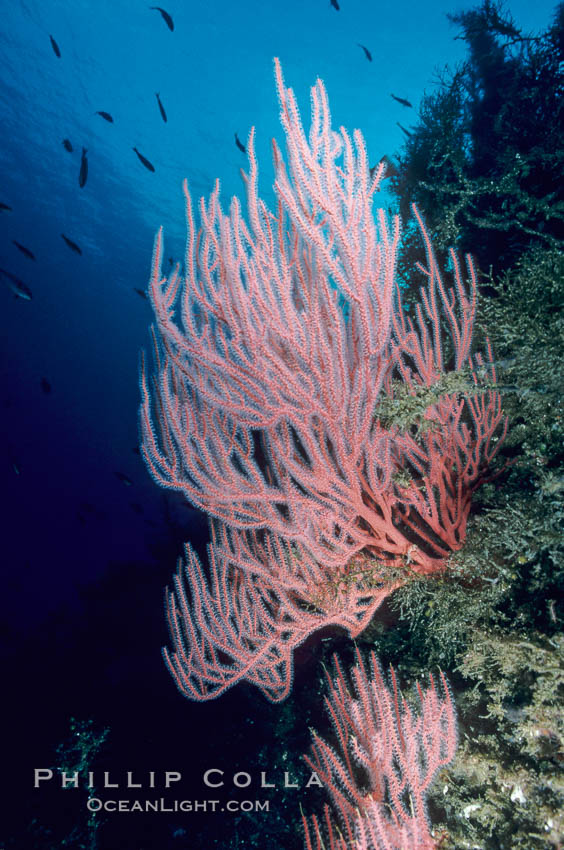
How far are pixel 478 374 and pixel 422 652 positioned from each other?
7.11 ft

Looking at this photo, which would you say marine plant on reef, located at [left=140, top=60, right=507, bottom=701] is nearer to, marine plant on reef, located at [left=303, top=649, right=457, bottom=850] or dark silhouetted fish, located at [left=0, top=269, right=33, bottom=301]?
A: marine plant on reef, located at [left=303, top=649, right=457, bottom=850]

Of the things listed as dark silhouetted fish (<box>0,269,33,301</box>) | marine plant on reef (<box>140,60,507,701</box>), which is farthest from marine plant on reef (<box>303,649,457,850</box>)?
dark silhouetted fish (<box>0,269,33,301</box>)

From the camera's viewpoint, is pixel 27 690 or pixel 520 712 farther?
pixel 27 690

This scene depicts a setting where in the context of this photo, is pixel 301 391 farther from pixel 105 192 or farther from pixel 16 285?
pixel 105 192

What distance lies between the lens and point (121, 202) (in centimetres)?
2977

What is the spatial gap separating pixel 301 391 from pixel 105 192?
34852 millimetres

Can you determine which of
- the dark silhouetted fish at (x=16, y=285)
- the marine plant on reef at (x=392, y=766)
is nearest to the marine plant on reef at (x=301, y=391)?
the marine plant on reef at (x=392, y=766)

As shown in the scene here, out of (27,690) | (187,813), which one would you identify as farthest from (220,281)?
(27,690)

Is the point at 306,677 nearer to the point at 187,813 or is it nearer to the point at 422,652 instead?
the point at 187,813

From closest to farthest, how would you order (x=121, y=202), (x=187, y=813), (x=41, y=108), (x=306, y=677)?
(x=187, y=813) < (x=306, y=677) < (x=41, y=108) < (x=121, y=202)

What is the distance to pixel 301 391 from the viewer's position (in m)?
2.07

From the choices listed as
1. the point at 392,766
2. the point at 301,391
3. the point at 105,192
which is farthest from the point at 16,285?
the point at 105,192

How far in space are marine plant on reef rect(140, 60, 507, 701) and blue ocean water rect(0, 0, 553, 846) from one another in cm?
541

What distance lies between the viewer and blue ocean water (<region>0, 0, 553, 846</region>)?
10609 millimetres
